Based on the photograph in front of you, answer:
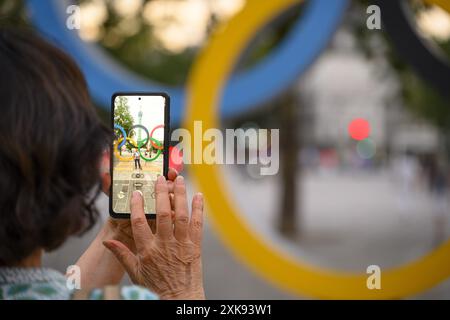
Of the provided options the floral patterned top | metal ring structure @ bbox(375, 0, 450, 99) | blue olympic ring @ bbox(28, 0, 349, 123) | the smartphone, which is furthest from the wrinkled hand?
blue olympic ring @ bbox(28, 0, 349, 123)

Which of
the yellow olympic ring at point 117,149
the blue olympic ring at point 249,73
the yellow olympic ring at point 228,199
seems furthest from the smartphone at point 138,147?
the blue olympic ring at point 249,73

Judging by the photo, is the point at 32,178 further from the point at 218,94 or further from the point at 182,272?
the point at 218,94

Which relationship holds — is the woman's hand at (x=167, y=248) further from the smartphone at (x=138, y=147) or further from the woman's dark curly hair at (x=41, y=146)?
the woman's dark curly hair at (x=41, y=146)

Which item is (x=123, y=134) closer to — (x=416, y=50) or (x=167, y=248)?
(x=167, y=248)

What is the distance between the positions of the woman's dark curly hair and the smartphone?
0.16m

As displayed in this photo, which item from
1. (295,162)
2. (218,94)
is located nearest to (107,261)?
(218,94)

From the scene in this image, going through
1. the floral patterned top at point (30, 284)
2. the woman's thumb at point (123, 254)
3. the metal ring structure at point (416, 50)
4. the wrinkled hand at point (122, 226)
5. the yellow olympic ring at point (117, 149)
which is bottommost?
the floral patterned top at point (30, 284)

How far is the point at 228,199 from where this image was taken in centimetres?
513

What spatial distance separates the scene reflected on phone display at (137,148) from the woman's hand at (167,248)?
0.04m

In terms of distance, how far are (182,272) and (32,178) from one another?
47cm

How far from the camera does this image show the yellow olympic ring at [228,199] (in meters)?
4.80

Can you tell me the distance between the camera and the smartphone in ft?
4.78

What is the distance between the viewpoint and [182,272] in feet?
4.85

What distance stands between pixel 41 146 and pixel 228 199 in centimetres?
398
